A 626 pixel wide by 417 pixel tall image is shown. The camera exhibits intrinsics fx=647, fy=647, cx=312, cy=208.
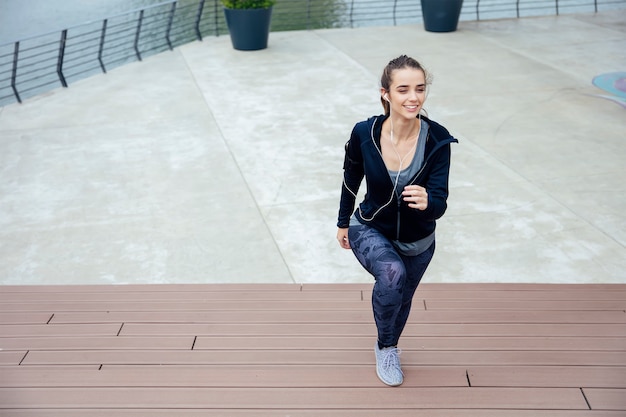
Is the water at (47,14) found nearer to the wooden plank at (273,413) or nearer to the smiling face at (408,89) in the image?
the wooden plank at (273,413)

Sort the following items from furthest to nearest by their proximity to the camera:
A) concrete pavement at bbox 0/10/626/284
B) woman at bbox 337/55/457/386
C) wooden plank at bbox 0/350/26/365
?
concrete pavement at bbox 0/10/626/284 → wooden plank at bbox 0/350/26/365 → woman at bbox 337/55/457/386

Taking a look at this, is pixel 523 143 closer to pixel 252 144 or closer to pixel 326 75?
pixel 252 144

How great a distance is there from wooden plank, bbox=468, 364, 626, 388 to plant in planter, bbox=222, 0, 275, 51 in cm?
955

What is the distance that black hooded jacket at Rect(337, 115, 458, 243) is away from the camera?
2.58m

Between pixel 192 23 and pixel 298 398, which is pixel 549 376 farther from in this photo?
pixel 192 23

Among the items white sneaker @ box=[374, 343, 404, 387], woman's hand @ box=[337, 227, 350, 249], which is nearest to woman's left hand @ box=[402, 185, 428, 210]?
woman's hand @ box=[337, 227, 350, 249]

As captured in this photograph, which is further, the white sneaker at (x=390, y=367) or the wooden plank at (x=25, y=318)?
the wooden plank at (x=25, y=318)

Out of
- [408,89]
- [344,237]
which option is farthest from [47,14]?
[408,89]

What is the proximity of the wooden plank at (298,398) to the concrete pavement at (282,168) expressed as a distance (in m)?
1.90

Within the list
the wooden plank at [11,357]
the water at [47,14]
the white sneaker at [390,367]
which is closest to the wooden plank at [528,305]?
the white sneaker at [390,367]

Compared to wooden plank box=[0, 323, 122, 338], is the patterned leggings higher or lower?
higher

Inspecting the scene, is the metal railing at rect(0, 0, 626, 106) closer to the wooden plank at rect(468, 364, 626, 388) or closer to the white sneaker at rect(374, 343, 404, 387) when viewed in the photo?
the white sneaker at rect(374, 343, 404, 387)

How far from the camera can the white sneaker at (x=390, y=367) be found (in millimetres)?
2820

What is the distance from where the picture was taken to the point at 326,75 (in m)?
10.1
